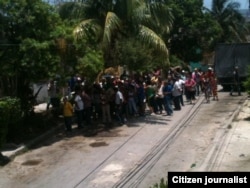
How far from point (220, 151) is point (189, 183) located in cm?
630

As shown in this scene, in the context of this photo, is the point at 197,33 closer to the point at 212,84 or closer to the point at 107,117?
the point at 212,84

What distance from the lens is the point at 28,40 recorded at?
15.6 meters

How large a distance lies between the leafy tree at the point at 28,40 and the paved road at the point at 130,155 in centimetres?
237

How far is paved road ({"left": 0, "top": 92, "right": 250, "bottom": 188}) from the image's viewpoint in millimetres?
11727

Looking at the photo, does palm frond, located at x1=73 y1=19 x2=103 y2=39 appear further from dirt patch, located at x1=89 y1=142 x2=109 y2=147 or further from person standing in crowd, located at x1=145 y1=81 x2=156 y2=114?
dirt patch, located at x1=89 y1=142 x2=109 y2=147

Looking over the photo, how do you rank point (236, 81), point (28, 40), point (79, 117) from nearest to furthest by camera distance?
point (28, 40) → point (79, 117) → point (236, 81)

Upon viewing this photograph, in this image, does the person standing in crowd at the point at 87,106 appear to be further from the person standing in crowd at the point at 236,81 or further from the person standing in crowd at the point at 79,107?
the person standing in crowd at the point at 236,81

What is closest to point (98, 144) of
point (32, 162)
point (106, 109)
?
point (32, 162)

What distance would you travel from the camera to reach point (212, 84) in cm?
2388

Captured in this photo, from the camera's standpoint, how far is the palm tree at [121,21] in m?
19.1

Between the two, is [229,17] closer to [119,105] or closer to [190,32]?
[190,32]

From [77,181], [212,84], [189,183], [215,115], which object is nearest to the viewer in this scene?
[189,183]

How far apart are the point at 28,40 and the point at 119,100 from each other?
14.4 ft

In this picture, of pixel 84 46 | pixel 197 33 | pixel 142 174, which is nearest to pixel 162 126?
pixel 84 46
